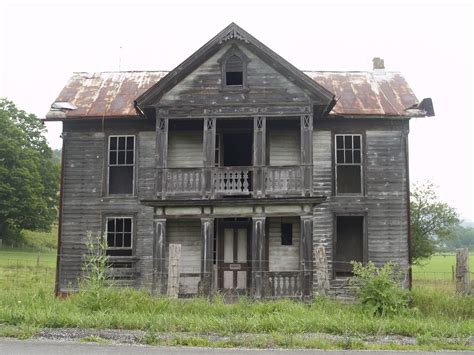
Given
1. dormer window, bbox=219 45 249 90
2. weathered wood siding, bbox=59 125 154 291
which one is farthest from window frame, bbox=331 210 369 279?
weathered wood siding, bbox=59 125 154 291

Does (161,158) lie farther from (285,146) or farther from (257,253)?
(285,146)

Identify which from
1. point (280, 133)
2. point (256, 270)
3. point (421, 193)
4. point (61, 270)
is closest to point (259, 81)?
point (280, 133)

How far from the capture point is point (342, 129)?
19.1m

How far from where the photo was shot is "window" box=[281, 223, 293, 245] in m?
18.9

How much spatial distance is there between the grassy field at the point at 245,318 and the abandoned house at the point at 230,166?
554 cm

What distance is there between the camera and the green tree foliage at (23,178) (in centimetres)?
5016

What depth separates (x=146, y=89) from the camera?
68.9 ft

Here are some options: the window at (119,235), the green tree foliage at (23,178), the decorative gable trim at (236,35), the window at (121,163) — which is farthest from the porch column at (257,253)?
the green tree foliage at (23,178)

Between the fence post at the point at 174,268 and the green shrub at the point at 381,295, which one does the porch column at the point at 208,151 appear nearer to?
the fence post at the point at 174,268

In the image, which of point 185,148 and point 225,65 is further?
point 185,148

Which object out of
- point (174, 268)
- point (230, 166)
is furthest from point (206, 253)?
point (174, 268)

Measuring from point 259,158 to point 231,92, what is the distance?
2.22m

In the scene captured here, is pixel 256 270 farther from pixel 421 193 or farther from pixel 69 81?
pixel 421 193

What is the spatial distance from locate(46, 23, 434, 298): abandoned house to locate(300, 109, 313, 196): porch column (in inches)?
1.6
